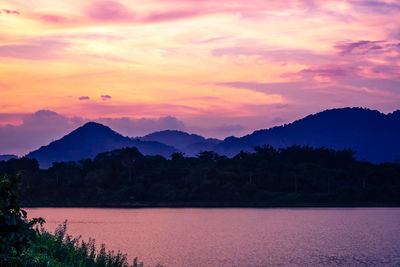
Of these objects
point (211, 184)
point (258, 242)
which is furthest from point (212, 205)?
point (258, 242)

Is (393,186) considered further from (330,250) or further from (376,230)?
(330,250)

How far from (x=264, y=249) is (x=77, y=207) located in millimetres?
122046

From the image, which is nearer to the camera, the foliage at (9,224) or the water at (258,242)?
the foliage at (9,224)

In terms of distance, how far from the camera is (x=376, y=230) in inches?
3578

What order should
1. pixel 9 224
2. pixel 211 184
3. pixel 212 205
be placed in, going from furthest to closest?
pixel 211 184, pixel 212 205, pixel 9 224

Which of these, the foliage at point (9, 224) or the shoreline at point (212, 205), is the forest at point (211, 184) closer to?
the shoreline at point (212, 205)

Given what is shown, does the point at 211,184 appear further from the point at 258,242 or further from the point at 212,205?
the point at 258,242

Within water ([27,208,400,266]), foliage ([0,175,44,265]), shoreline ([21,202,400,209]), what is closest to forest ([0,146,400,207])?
shoreline ([21,202,400,209])

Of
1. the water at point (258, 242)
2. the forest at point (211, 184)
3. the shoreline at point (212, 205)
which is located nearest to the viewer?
the water at point (258, 242)

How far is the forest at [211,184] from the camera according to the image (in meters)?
174

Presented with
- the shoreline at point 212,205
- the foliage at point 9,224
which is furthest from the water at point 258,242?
the shoreline at point 212,205

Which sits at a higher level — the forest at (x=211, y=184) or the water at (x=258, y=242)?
the forest at (x=211, y=184)

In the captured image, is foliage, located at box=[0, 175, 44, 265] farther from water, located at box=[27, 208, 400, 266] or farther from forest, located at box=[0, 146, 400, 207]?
forest, located at box=[0, 146, 400, 207]

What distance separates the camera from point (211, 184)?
7067 inches
